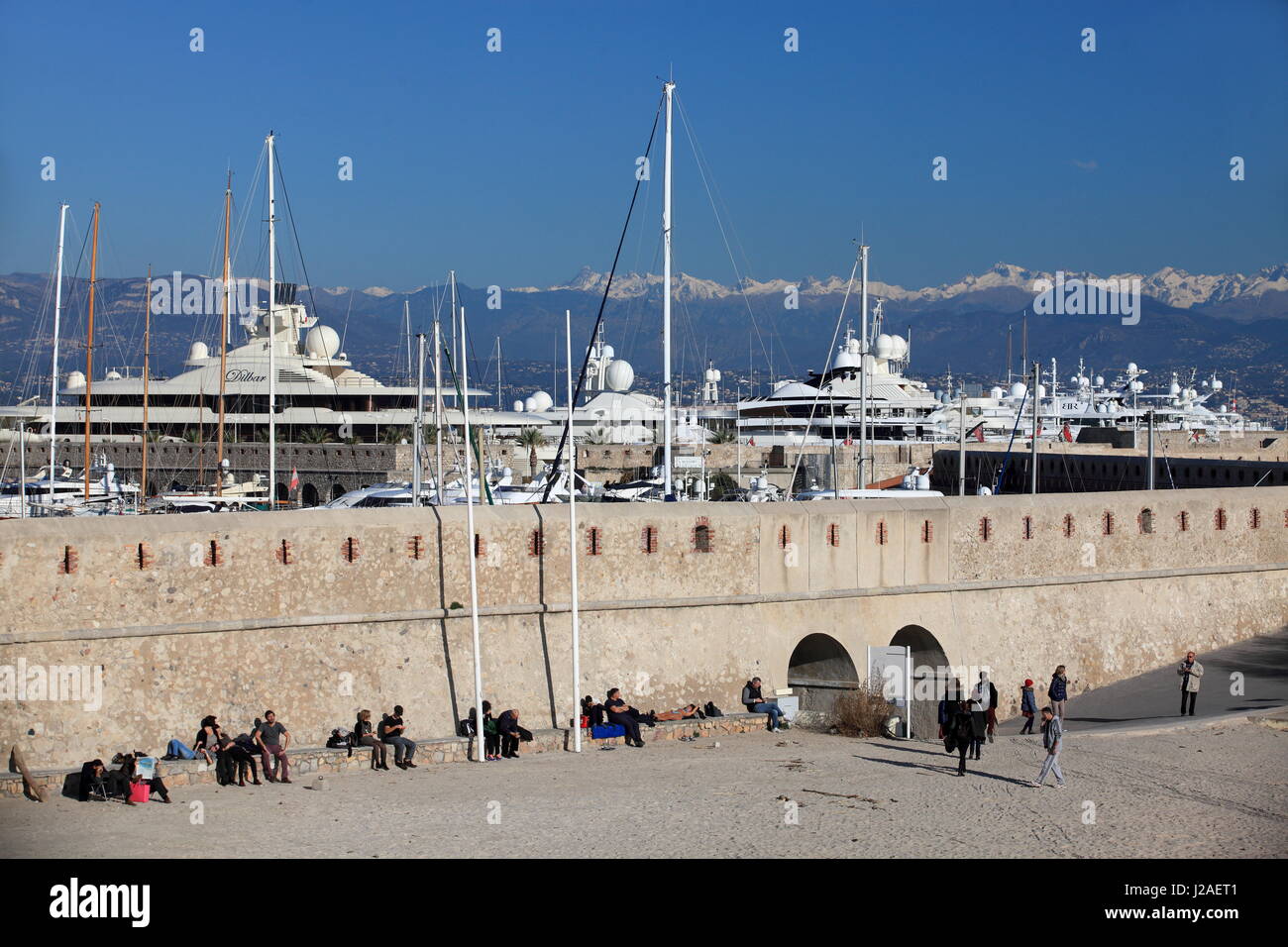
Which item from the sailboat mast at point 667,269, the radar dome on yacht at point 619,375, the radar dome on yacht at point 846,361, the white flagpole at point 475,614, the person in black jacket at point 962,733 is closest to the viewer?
the person in black jacket at point 962,733

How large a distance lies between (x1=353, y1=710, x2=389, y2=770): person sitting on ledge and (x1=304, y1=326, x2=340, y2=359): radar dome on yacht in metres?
40.8

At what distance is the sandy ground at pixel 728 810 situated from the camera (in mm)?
14648

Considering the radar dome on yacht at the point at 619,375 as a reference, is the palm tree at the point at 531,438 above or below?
below

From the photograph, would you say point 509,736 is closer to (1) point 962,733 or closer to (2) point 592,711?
(2) point 592,711

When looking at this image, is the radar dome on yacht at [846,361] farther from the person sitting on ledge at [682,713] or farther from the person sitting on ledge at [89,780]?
the person sitting on ledge at [89,780]

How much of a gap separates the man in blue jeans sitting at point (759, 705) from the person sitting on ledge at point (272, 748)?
687 centimetres

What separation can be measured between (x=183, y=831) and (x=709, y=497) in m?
29.1

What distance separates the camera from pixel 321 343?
58938 mm

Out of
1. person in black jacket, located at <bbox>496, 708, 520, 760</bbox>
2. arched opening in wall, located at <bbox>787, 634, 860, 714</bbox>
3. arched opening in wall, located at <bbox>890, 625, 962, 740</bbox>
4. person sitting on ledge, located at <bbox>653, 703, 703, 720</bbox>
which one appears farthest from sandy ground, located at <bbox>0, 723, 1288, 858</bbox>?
arched opening in wall, located at <bbox>787, 634, 860, 714</bbox>

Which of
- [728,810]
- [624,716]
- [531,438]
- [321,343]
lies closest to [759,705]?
[624,716]

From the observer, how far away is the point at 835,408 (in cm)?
6988

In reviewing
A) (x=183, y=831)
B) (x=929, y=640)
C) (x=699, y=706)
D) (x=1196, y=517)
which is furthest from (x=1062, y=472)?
(x=183, y=831)

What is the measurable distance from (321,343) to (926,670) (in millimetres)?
39361

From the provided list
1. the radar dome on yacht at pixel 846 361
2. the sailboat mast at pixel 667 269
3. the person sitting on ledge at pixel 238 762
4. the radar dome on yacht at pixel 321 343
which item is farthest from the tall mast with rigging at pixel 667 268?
the radar dome on yacht at pixel 846 361
